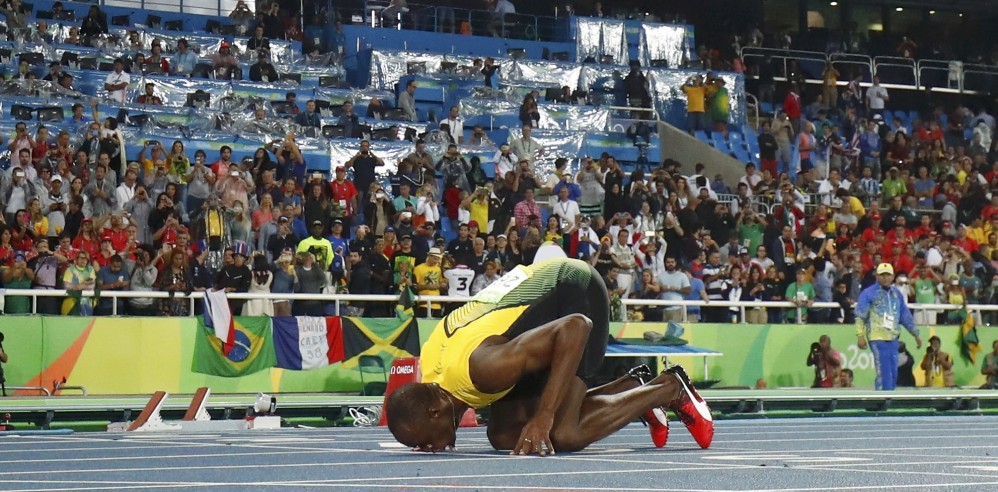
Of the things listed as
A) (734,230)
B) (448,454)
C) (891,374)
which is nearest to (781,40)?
(734,230)

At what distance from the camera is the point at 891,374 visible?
17422mm

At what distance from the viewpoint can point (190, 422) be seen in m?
11.4

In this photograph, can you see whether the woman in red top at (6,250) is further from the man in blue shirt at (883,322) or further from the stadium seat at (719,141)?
the stadium seat at (719,141)

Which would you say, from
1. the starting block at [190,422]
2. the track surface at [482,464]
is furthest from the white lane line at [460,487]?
the starting block at [190,422]

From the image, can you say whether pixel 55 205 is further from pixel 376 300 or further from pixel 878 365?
pixel 878 365

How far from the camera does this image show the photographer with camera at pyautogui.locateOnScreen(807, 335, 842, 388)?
20.1m

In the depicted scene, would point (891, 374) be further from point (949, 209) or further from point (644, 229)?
point (949, 209)

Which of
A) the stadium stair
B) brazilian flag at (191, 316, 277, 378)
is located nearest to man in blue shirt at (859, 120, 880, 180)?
the stadium stair

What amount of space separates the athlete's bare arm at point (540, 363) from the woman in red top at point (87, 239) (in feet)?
34.5

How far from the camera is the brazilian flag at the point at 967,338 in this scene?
70.0 ft

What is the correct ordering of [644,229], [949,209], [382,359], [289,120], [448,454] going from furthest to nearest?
[949,209] < [289,120] < [644,229] < [382,359] < [448,454]

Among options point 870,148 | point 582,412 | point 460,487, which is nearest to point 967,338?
point 870,148

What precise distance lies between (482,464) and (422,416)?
0.77m

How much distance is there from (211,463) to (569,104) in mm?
21245
